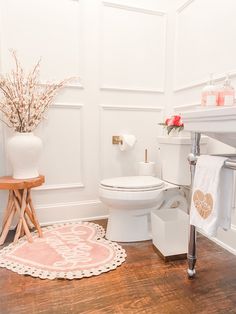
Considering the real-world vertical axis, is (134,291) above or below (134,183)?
below

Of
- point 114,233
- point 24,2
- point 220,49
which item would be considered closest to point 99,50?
point 24,2

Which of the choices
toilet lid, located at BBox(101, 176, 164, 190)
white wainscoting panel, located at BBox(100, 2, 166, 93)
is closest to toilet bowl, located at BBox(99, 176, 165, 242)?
toilet lid, located at BBox(101, 176, 164, 190)

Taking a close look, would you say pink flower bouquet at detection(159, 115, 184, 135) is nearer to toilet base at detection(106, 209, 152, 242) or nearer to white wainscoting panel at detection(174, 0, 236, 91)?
white wainscoting panel at detection(174, 0, 236, 91)

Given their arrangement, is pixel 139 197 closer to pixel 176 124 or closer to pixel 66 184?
pixel 176 124

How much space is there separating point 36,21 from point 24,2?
14 cm

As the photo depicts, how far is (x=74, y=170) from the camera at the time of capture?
1915mm

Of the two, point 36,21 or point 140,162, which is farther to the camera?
point 140,162

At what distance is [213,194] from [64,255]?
0.93 m

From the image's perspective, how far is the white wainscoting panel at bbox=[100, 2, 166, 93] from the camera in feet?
6.23

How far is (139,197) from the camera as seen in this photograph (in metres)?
1.45

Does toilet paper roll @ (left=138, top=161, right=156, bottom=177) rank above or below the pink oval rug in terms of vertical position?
above

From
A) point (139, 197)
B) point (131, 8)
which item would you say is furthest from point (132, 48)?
point (139, 197)

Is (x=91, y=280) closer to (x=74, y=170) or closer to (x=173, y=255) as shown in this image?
(x=173, y=255)

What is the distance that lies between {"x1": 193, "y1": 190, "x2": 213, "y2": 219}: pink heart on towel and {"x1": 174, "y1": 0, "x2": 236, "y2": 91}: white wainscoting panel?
0.83 m
